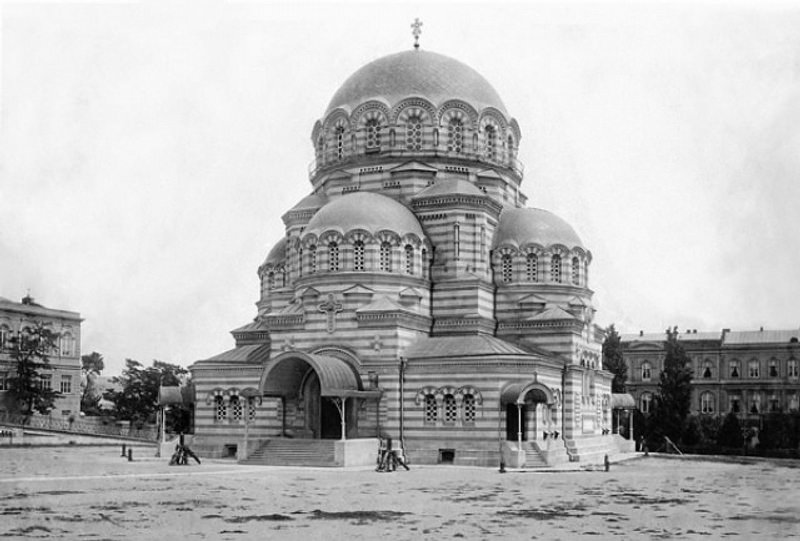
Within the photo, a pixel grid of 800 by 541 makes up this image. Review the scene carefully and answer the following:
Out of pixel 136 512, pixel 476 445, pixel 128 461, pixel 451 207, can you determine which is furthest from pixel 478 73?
pixel 136 512

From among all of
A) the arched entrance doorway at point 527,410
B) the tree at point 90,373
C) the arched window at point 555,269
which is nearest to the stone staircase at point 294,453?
the arched entrance doorway at point 527,410

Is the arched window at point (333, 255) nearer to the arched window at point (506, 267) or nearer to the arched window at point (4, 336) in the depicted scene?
the arched window at point (506, 267)

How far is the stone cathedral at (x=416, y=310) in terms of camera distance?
128ft

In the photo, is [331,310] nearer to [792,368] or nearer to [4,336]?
[4,336]

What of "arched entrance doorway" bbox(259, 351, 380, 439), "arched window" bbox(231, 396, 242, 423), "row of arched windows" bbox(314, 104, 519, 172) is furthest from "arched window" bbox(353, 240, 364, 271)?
"arched window" bbox(231, 396, 242, 423)

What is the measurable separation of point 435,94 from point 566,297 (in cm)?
1079

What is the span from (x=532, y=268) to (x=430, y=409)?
9.47 meters

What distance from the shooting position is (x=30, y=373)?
61.2m

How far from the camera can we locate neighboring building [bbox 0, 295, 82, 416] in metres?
62.6

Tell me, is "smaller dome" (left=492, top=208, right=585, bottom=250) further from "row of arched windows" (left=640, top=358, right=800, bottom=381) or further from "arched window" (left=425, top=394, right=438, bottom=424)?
"row of arched windows" (left=640, top=358, right=800, bottom=381)

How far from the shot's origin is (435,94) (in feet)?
155

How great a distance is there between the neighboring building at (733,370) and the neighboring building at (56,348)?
124ft

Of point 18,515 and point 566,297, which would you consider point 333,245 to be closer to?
point 566,297

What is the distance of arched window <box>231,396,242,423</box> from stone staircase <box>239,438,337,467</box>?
4.27 m
